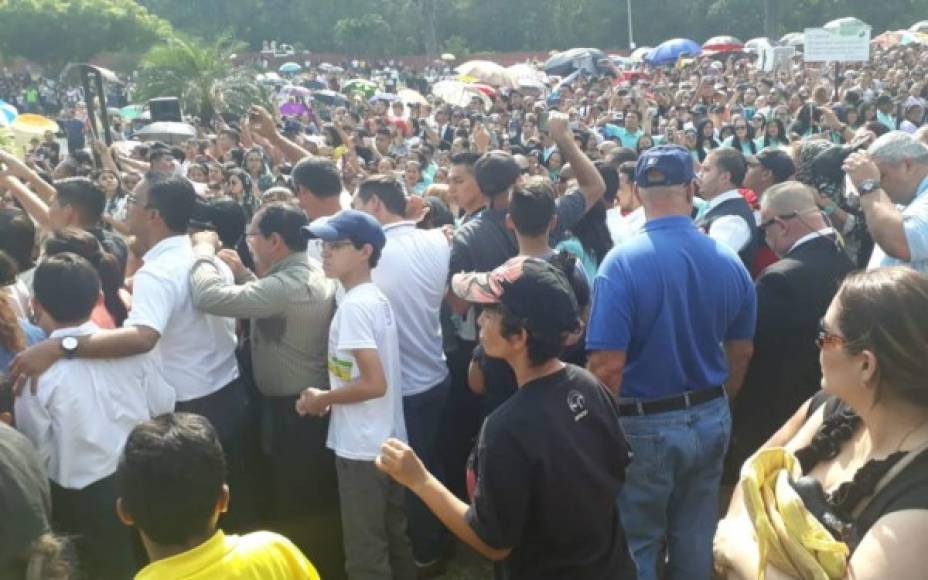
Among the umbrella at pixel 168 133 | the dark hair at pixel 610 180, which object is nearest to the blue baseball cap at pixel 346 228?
the dark hair at pixel 610 180

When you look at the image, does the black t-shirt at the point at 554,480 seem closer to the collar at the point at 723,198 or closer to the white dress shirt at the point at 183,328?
the white dress shirt at the point at 183,328

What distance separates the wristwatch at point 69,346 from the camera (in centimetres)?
309

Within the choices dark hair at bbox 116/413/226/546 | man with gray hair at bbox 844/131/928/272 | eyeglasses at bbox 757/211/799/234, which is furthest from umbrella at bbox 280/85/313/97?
dark hair at bbox 116/413/226/546

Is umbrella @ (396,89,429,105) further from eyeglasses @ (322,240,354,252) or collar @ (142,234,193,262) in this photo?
eyeglasses @ (322,240,354,252)

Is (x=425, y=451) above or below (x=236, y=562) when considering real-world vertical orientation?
below

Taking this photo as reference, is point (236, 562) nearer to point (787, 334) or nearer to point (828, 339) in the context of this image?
point (828, 339)

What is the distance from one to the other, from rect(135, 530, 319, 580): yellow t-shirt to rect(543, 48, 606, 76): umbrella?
3038 centimetres

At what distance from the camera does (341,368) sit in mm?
3574

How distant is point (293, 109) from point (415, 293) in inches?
738

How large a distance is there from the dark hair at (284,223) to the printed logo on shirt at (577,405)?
175 centimetres

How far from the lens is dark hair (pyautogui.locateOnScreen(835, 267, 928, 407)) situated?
1914 mm

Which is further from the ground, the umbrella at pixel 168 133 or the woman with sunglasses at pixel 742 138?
the umbrella at pixel 168 133

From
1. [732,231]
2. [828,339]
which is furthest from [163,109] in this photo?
[828,339]

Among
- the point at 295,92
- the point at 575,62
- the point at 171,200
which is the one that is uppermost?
the point at 171,200
